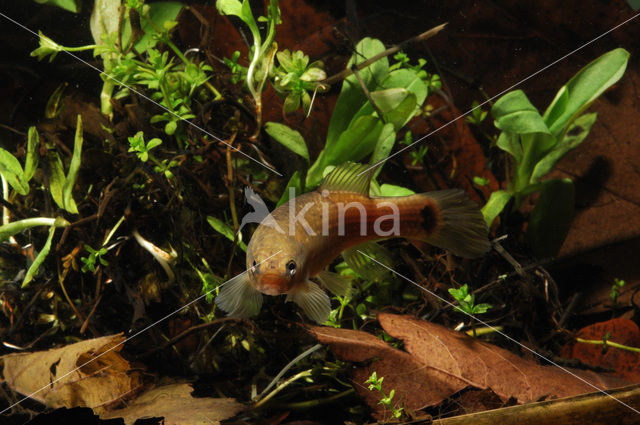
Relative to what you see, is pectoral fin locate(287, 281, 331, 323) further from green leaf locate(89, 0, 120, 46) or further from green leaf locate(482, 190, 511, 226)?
green leaf locate(89, 0, 120, 46)

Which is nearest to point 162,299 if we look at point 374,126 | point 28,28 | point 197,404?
point 197,404

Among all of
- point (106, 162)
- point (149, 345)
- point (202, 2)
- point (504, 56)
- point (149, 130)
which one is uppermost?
point (202, 2)

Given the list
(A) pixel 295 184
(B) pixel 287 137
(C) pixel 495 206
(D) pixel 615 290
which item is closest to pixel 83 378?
(A) pixel 295 184

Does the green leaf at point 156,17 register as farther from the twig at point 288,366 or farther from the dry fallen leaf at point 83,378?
the twig at point 288,366

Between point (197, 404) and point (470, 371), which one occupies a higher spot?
point (470, 371)

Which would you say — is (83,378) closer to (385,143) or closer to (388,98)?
(385,143)

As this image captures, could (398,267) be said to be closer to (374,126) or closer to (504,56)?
(374,126)
